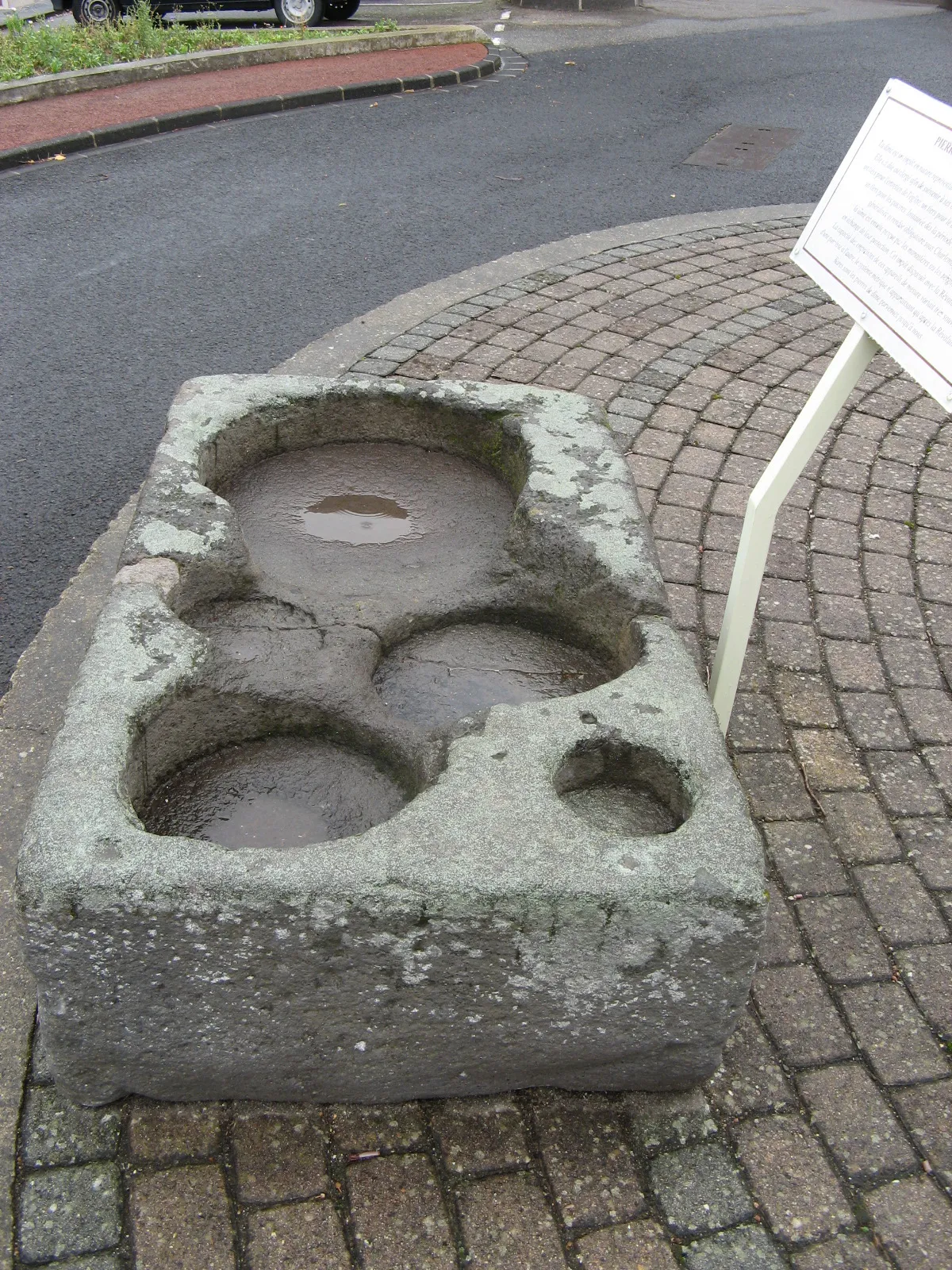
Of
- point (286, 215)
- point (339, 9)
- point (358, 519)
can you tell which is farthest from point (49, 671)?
point (339, 9)

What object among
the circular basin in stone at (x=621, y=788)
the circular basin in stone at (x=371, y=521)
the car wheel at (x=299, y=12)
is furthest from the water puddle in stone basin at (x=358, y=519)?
the car wheel at (x=299, y=12)

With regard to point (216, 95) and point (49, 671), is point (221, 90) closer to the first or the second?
point (216, 95)

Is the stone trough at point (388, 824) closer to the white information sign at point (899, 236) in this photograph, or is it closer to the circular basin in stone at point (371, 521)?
the circular basin in stone at point (371, 521)

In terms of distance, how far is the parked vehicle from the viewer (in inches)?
516

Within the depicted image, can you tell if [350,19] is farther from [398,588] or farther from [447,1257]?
[447,1257]

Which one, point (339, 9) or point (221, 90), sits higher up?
point (339, 9)

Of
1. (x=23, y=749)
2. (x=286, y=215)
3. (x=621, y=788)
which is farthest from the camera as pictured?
(x=286, y=215)

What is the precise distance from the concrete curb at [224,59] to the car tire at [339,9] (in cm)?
218

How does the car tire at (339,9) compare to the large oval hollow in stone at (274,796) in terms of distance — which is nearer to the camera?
the large oval hollow in stone at (274,796)

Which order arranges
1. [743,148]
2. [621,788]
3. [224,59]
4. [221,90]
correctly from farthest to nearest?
[224,59] < [221,90] < [743,148] < [621,788]

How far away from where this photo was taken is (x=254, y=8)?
13922 mm

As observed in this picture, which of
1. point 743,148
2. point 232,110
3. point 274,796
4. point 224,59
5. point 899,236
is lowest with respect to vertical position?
point 274,796

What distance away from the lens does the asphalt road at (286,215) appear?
16.8 ft

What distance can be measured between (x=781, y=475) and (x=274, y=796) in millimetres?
1578
